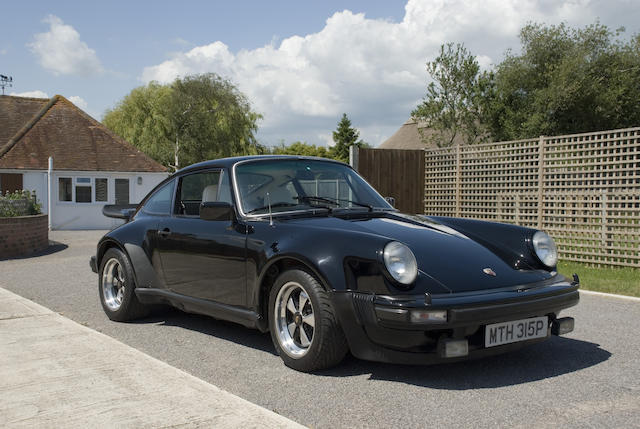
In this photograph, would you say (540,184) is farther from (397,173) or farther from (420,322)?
(420,322)

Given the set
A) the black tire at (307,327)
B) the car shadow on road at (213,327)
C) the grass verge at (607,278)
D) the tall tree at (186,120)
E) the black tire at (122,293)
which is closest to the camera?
the black tire at (307,327)

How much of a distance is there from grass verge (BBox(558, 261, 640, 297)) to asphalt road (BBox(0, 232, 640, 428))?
76.5 inches

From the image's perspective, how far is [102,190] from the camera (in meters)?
25.7

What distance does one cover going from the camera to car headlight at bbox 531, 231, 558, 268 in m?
4.68

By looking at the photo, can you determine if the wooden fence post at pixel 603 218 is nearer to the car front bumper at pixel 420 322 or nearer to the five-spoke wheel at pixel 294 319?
the car front bumper at pixel 420 322

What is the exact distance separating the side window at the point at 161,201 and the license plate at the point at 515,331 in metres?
3.21

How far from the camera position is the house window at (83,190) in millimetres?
25172

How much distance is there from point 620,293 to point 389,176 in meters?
7.18

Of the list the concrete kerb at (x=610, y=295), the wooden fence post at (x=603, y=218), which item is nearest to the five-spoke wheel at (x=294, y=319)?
the concrete kerb at (x=610, y=295)

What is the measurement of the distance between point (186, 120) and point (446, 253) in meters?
42.2

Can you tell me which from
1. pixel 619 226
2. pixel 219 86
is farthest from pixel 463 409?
pixel 219 86

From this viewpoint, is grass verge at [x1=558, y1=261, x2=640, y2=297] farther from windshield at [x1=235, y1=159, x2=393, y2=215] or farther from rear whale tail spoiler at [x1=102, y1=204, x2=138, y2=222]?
rear whale tail spoiler at [x1=102, y1=204, x2=138, y2=222]

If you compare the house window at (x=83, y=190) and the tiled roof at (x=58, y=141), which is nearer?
the tiled roof at (x=58, y=141)

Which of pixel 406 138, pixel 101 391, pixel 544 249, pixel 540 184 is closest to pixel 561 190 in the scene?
pixel 540 184
